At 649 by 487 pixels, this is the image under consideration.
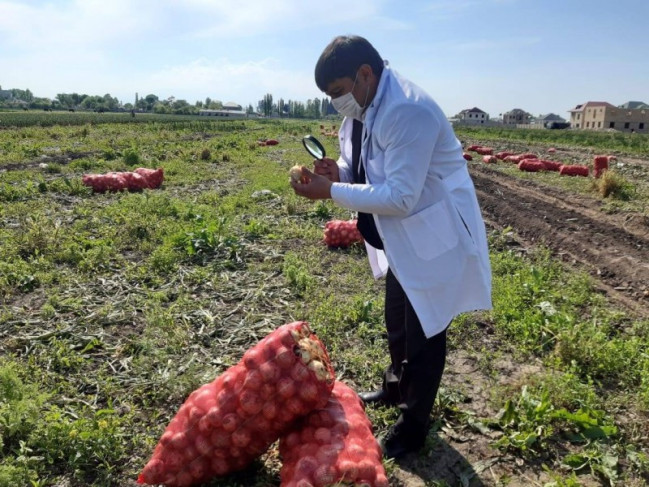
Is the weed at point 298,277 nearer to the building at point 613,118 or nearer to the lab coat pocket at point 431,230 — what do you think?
the lab coat pocket at point 431,230

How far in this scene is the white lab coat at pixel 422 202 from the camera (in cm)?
214

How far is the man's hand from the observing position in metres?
2.45

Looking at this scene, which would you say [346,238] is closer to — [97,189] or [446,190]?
[446,190]

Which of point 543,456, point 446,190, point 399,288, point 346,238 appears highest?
point 446,190

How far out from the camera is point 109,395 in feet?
10.4

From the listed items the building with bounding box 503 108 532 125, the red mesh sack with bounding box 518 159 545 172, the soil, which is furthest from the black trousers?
the building with bounding box 503 108 532 125

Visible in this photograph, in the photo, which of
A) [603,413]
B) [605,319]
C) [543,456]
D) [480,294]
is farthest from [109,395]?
[605,319]

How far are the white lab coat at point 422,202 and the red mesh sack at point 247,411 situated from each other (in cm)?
60

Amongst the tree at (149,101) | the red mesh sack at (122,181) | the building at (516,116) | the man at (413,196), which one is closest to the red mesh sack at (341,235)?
the man at (413,196)

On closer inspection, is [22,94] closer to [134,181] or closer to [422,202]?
[134,181]

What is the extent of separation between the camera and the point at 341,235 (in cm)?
627

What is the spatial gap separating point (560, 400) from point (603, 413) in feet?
0.80

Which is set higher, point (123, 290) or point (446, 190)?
point (446, 190)

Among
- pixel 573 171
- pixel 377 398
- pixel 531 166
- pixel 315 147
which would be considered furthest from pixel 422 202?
pixel 531 166
